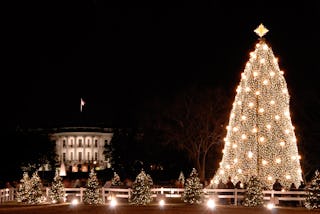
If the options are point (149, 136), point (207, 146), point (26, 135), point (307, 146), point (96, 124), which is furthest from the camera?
point (96, 124)

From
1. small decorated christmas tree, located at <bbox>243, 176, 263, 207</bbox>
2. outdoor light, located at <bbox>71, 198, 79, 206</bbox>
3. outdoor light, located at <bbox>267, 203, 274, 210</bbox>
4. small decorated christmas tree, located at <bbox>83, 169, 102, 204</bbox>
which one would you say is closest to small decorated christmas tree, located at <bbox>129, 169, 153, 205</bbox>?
small decorated christmas tree, located at <bbox>83, 169, 102, 204</bbox>

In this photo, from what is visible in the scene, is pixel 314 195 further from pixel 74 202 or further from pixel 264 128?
pixel 74 202

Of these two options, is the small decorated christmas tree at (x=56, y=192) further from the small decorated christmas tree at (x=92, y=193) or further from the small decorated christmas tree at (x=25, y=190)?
the small decorated christmas tree at (x=92, y=193)

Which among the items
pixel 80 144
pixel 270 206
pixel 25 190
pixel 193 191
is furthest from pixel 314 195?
pixel 80 144

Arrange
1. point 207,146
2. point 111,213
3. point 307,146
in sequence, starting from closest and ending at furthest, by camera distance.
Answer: point 111,213, point 207,146, point 307,146

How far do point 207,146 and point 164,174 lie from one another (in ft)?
59.0

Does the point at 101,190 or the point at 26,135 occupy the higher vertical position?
the point at 26,135

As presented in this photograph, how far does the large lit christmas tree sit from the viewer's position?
28625 millimetres

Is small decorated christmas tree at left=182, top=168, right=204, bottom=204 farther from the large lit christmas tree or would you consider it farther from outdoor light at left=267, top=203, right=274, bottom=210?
outdoor light at left=267, top=203, right=274, bottom=210

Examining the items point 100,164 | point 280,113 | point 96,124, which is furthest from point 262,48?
point 96,124

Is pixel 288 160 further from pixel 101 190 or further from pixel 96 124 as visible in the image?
pixel 96 124

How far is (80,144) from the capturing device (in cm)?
15375

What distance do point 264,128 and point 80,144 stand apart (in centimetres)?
12766

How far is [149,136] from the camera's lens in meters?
59.6
